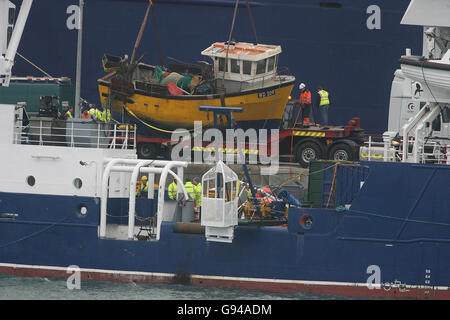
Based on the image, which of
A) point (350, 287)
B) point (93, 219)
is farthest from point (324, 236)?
point (93, 219)

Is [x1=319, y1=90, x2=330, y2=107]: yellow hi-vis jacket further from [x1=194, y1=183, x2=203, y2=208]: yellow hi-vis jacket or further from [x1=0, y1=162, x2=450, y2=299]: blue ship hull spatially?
[x1=0, y1=162, x2=450, y2=299]: blue ship hull

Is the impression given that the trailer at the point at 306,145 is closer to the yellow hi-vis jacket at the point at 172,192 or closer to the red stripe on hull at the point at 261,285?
the yellow hi-vis jacket at the point at 172,192

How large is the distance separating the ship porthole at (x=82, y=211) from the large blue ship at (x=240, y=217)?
0.02m

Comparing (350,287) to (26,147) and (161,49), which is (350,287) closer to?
(26,147)

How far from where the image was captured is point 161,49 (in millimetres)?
28750

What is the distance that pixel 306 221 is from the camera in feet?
56.5

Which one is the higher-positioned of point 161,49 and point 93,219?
point 161,49

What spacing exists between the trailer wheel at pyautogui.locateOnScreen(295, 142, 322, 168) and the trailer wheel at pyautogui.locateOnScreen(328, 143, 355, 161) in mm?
378

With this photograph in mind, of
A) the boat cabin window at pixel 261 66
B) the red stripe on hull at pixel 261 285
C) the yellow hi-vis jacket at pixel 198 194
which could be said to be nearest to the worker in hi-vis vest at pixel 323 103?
the boat cabin window at pixel 261 66

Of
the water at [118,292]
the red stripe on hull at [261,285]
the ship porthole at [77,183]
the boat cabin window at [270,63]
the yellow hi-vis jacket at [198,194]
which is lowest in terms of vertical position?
the water at [118,292]

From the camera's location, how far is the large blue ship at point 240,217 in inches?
664

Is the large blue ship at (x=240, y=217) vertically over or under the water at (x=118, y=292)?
over

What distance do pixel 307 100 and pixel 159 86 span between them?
4557 millimetres

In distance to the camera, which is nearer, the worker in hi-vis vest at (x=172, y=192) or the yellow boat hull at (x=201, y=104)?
the worker in hi-vis vest at (x=172, y=192)
